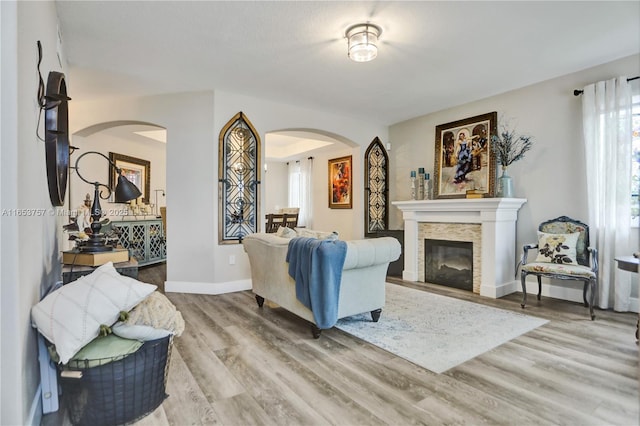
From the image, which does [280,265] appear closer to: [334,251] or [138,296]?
[334,251]

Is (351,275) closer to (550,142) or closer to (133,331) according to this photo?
(133,331)

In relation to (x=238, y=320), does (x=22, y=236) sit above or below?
above

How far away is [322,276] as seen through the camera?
255 cm

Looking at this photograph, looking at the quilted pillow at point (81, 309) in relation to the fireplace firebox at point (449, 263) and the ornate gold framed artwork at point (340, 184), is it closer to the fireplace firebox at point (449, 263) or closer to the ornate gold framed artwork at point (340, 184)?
the fireplace firebox at point (449, 263)

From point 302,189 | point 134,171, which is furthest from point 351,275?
point 302,189

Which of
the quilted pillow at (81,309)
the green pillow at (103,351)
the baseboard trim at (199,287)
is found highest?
the quilted pillow at (81,309)

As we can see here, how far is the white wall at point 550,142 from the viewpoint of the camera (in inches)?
146

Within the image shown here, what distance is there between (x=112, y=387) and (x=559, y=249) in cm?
411

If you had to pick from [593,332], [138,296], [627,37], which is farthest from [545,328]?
[138,296]

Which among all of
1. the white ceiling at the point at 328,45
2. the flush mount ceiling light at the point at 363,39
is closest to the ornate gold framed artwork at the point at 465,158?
the white ceiling at the point at 328,45

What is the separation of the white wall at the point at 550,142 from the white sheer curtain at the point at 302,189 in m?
4.41

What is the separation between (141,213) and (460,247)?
5581mm

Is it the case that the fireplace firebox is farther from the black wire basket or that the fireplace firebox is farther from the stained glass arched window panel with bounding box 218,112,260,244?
the black wire basket

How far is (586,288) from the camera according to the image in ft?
11.5
